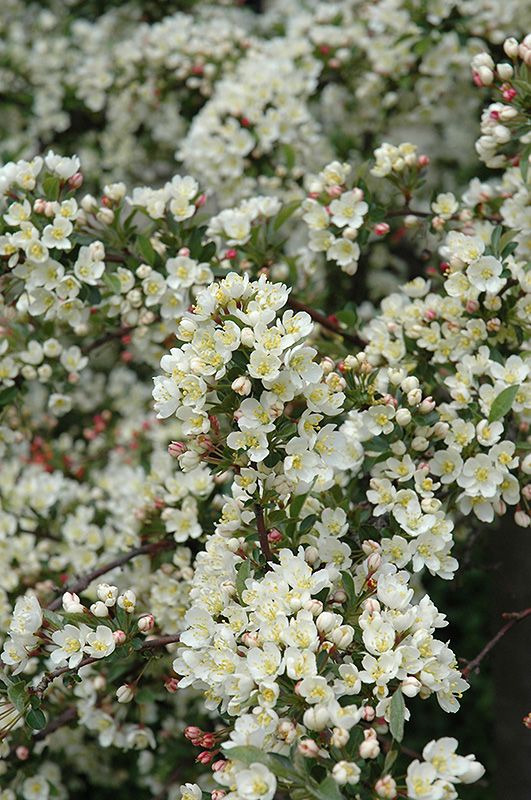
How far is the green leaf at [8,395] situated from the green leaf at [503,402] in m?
1.54

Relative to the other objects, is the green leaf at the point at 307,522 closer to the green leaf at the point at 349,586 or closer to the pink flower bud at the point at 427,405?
the green leaf at the point at 349,586

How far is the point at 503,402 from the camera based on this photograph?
183 cm

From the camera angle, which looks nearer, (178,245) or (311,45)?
(178,245)

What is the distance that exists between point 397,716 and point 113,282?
1471 mm

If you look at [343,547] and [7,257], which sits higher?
[7,257]

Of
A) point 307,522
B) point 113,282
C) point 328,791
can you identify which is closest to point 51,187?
point 113,282

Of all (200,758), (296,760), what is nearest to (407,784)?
(296,760)

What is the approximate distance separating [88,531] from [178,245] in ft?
3.86

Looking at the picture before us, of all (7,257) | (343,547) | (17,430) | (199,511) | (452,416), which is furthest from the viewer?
(17,430)

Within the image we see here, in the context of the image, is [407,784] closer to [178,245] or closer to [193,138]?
[178,245]

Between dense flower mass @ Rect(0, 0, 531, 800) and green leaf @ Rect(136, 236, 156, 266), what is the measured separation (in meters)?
0.01

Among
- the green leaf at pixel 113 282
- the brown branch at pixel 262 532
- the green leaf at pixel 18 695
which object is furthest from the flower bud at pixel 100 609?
the green leaf at pixel 113 282

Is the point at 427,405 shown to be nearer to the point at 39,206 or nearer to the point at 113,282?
the point at 113,282

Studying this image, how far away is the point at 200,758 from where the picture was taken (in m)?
1.53
